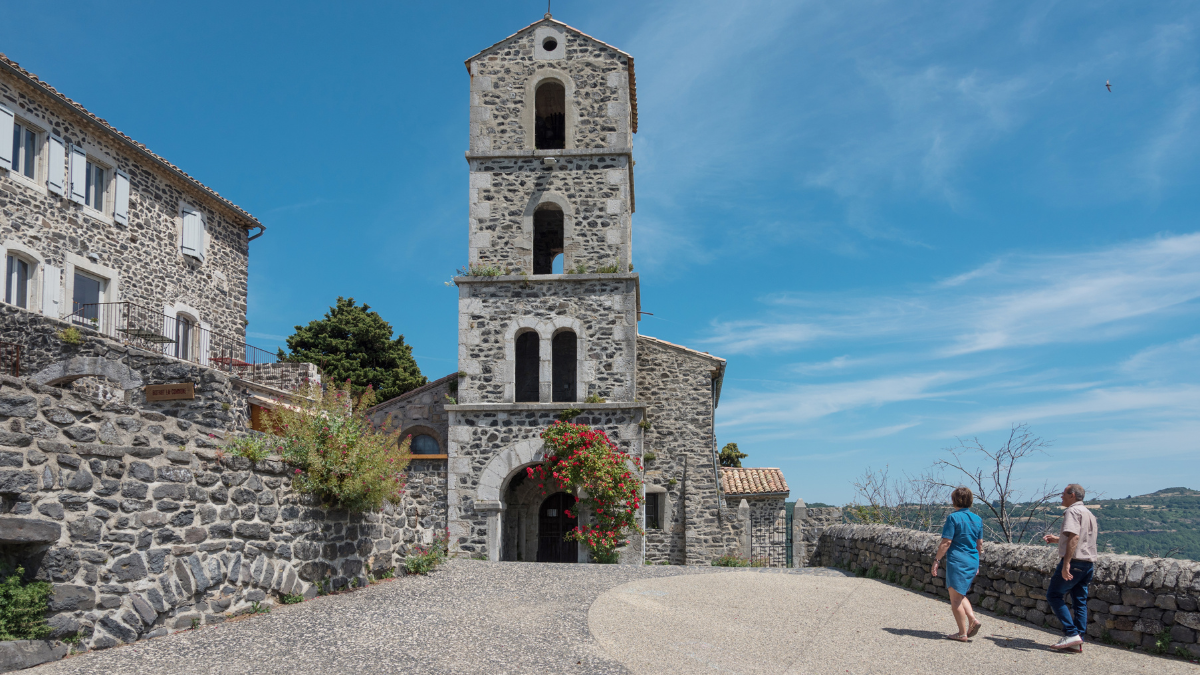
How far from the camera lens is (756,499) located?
20.6 meters

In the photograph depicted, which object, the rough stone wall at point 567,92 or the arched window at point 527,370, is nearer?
the rough stone wall at point 567,92

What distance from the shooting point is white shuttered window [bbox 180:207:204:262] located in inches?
818

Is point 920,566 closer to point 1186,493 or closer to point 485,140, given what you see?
point 485,140

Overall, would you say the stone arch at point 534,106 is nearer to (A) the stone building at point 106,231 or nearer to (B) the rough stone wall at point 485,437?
(B) the rough stone wall at point 485,437

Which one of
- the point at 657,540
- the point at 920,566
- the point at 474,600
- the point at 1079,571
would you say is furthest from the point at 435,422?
the point at 1079,571

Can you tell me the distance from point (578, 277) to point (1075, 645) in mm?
11983

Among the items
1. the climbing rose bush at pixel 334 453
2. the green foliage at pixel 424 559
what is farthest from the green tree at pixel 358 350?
the climbing rose bush at pixel 334 453

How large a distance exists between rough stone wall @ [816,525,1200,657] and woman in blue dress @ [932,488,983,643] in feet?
3.50

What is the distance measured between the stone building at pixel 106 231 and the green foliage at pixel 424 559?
9411 mm

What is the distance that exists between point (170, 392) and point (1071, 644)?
46.5 ft

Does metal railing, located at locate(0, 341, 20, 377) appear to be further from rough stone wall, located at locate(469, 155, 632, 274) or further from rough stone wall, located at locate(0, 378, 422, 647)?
rough stone wall, located at locate(0, 378, 422, 647)

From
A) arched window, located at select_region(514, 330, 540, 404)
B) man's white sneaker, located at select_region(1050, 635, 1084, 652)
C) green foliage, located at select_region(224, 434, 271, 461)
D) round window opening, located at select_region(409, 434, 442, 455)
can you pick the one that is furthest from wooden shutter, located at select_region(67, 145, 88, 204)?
man's white sneaker, located at select_region(1050, 635, 1084, 652)

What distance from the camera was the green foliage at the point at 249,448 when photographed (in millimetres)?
7691

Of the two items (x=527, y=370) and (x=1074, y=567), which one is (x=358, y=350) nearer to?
(x=527, y=370)
